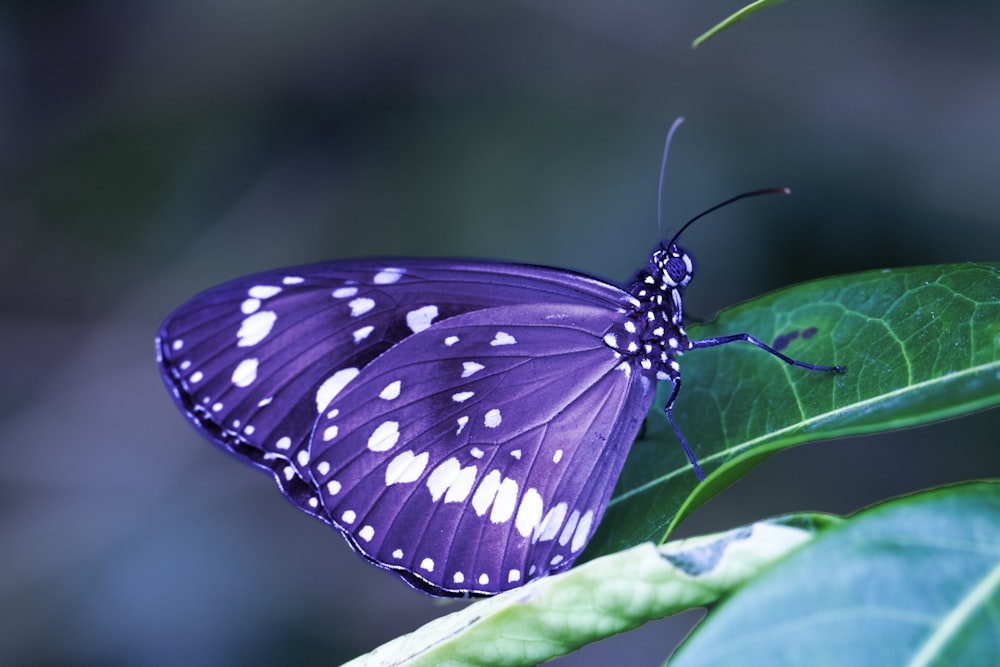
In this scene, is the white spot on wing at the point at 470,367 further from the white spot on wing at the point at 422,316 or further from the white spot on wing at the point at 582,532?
the white spot on wing at the point at 582,532

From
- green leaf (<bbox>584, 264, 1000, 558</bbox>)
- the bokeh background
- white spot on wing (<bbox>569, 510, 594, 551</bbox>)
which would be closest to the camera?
green leaf (<bbox>584, 264, 1000, 558</bbox>)

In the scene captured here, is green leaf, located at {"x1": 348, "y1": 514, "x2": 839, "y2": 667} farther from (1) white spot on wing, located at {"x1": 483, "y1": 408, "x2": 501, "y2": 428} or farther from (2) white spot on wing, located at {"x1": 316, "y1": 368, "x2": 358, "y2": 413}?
(2) white spot on wing, located at {"x1": 316, "y1": 368, "x2": 358, "y2": 413}

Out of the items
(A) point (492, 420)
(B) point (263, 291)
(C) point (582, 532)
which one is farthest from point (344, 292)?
(C) point (582, 532)

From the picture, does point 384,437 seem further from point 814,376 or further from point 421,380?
point 814,376

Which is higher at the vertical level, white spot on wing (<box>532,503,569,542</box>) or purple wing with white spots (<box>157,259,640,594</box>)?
purple wing with white spots (<box>157,259,640,594</box>)

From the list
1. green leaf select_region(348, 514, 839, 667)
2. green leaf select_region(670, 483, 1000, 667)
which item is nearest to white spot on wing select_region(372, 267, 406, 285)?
green leaf select_region(348, 514, 839, 667)
